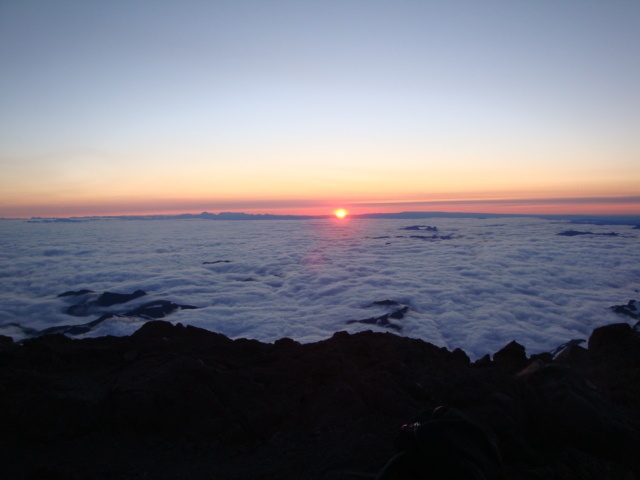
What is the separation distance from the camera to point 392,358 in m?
5.39

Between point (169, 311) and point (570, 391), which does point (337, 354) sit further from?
point (169, 311)

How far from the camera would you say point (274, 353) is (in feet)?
19.3

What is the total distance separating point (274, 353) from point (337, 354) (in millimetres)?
966

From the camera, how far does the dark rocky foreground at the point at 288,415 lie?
11.2ft

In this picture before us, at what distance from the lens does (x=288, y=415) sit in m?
4.21

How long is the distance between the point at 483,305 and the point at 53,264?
2924 centimetres

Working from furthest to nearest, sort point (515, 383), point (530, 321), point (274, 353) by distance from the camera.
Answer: point (530, 321)
point (274, 353)
point (515, 383)

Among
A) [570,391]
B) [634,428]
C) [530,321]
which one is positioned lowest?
[530,321]

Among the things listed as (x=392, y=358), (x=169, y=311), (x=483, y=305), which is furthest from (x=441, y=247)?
(x=392, y=358)

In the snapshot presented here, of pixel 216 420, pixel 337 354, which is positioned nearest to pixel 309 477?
pixel 216 420

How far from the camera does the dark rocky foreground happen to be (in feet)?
11.2

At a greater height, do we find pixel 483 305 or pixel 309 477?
pixel 309 477

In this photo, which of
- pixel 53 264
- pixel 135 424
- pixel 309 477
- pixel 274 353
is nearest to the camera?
pixel 309 477

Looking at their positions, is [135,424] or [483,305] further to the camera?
[483,305]
